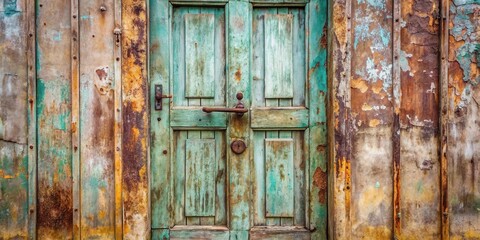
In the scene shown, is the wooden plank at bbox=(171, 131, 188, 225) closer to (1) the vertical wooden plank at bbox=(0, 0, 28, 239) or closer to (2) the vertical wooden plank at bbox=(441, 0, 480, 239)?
(1) the vertical wooden plank at bbox=(0, 0, 28, 239)

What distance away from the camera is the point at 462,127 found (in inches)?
119

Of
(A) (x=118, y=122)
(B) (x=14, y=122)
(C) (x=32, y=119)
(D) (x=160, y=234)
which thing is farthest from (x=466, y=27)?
(B) (x=14, y=122)

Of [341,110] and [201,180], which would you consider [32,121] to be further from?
[341,110]

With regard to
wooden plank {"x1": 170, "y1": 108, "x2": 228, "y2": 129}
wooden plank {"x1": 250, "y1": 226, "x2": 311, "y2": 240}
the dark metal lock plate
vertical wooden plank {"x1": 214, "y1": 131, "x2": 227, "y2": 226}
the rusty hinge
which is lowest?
wooden plank {"x1": 250, "y1": 226, "x2": 311, "y2": 240}

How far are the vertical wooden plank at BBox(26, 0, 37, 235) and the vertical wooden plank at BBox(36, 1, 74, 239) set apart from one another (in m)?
0.03

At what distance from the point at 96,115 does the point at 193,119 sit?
0.63 meters

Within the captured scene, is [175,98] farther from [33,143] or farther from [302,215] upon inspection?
[302,215]

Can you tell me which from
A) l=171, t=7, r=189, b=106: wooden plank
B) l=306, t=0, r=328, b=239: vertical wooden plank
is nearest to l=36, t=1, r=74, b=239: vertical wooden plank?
l=171, t=7, r=189, b=106: wooden plank

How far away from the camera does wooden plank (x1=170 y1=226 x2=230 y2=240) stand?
10.4 feet

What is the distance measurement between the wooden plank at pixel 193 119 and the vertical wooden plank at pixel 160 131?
2.1 inches

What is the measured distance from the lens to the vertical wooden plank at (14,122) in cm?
296

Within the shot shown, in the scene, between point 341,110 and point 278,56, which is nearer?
point 341,110

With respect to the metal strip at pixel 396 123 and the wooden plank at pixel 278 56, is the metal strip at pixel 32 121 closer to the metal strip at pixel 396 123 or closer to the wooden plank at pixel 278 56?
the wooden plank at pixel 278 56

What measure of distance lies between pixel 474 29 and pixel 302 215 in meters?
1.68
